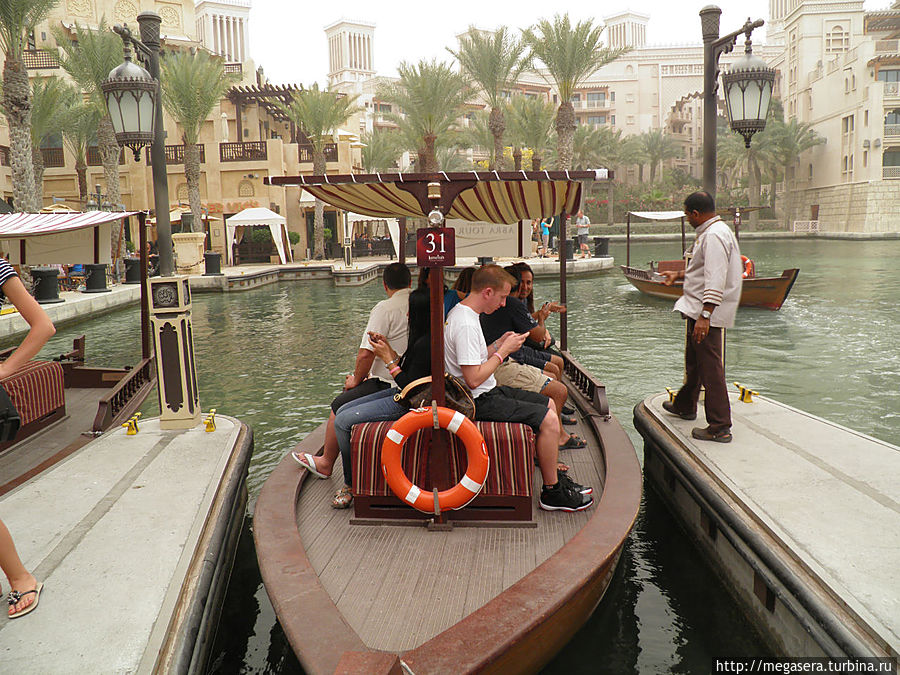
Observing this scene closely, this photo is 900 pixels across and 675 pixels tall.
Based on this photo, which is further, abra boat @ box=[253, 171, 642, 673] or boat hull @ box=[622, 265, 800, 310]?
boat hull @ box=[622, 265, 800, 310]

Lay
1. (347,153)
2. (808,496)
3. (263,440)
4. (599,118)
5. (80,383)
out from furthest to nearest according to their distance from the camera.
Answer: (599,118) < (347,153) < (80,383) < (263,440) < (808,496)

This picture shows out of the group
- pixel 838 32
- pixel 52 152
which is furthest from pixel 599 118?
pixel 52 152

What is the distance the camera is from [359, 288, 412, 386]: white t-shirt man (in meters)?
5.16

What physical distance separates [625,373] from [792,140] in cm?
6047

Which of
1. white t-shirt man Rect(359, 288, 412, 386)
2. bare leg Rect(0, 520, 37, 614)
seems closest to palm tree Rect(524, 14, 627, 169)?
white t-shirt man Rect(359, 288, 412, 386)

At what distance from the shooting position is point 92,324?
1755cm

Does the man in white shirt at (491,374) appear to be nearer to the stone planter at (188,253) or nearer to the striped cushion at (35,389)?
the striped cushion at (35,389)

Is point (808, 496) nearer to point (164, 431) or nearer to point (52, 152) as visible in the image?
point (164, 431)

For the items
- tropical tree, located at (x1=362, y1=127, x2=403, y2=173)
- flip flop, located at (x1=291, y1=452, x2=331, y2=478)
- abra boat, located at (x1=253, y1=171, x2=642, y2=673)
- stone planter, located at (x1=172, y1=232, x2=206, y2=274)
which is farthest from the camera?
tropical tree, located at (x1=362, y1=127, x2=403, y2=173)

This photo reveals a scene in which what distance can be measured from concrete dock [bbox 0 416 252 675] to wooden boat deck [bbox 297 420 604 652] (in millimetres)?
635

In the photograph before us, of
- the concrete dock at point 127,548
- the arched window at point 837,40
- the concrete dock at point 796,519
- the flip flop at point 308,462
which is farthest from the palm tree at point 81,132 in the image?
the arched window at point 837,40

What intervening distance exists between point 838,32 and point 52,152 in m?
67.0

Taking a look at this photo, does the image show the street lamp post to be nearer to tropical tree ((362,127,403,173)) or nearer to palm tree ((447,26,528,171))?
palm tree ((447,26,528,171))

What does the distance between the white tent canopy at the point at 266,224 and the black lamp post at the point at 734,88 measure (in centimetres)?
2596
